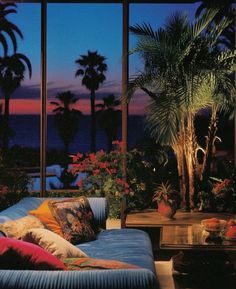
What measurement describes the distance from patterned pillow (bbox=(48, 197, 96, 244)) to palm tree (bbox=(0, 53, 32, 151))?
5980mm

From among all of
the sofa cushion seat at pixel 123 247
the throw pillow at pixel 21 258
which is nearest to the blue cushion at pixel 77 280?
the throw pillow at pixel 21 258

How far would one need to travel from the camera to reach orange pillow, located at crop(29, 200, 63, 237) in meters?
3.97

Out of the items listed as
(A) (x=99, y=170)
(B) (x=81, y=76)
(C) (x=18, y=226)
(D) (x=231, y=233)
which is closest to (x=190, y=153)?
(A) (x=99, y=170)

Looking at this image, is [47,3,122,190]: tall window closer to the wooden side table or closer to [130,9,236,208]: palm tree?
[130,9,236,208]: palm tree

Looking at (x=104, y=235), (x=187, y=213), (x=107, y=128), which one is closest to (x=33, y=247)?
(x=104, y=235)

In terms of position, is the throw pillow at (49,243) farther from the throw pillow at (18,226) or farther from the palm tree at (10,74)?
the palm tree at (10,74)

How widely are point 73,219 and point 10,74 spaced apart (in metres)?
6.92

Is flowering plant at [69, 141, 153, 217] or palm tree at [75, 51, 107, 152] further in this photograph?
palm tree at [75, 51, 107, 152]

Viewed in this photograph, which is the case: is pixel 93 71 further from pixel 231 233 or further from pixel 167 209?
pixel 231 233

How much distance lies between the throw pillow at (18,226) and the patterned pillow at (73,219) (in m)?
0.33

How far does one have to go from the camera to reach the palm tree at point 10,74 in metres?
10.3

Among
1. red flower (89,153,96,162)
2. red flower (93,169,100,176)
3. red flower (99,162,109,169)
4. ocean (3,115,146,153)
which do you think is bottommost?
red flower (93,169,100,176)

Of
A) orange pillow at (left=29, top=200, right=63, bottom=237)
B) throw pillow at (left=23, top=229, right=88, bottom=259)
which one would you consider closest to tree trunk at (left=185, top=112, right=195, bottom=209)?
orange pillow at (left=29, top=200, right=63, bottom=237)

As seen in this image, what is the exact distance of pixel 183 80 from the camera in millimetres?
5504
